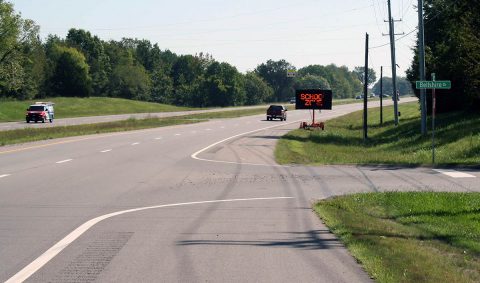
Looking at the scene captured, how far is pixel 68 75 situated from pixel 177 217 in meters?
134

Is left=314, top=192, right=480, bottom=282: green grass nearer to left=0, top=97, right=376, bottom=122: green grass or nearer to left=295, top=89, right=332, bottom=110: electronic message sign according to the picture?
left=295, top=89, right=332, bottom=110: electronic message sign

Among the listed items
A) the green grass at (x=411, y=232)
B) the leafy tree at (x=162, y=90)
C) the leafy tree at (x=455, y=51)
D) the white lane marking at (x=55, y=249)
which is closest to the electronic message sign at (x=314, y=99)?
the leafy tree at (x=455, y=51)

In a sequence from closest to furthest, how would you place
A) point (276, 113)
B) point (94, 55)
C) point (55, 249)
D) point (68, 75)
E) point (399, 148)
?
1. point (55, 249)
2. point (399, 148)
3. point (276, 113)
4. point (68, 75)
5. point (94, 55)

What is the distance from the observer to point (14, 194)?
16828 millimetres

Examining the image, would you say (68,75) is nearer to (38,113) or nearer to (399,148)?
(38,113)

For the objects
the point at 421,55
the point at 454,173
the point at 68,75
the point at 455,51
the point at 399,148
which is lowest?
the point at 399,148

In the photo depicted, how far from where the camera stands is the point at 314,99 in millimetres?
58844

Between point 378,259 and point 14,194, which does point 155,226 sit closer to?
point 378,259

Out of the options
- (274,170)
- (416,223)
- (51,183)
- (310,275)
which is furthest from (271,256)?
(274,170)

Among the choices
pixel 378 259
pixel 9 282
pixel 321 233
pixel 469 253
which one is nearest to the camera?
pixel 9 282

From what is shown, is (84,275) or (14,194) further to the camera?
(14,194)

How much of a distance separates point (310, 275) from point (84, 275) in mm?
2576

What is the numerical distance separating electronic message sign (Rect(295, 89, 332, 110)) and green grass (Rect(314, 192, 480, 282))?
41458mm

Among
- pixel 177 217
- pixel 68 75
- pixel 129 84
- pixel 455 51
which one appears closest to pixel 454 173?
pixel 177 217
